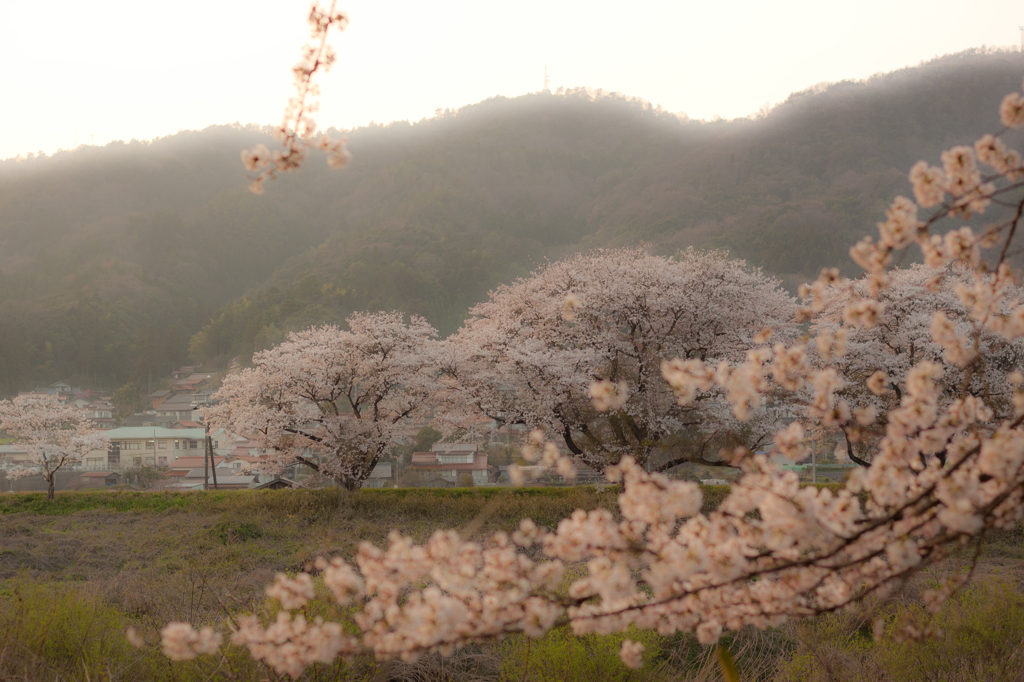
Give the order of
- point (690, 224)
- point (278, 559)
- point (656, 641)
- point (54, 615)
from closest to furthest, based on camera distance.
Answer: point (54, 615), point (656, 641), point (278, 559), point (690, 224)

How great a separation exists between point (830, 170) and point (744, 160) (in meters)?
10.4

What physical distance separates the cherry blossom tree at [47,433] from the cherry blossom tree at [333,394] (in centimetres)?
805

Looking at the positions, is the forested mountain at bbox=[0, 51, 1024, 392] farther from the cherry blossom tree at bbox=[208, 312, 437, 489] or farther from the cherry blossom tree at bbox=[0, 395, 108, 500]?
the cherry blossom tree at bbox=[208, 312, 437, 489]

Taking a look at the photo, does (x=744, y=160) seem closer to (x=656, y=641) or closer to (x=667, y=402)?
(x=667, y=402)

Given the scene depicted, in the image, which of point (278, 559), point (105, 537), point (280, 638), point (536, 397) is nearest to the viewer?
point (280, 638)

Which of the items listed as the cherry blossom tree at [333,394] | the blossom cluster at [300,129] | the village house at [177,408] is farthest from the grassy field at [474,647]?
the village house at [177,408]

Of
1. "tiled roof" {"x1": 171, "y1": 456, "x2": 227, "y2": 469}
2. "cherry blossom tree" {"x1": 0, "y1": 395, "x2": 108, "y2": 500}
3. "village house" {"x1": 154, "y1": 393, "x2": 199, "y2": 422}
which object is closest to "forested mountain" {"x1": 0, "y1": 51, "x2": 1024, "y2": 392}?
"village house" {"x1": 154, "y1": 393, "x2": 199, "y2": 422}

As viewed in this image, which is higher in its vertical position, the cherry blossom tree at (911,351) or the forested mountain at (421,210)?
the forested mountain at (421,210)

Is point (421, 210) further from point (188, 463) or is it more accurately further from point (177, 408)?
point (188, 463)

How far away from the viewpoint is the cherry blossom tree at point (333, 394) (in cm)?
1805

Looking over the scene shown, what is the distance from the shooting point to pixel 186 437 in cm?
5078

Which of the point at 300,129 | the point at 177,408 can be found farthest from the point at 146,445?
the point at 300,129

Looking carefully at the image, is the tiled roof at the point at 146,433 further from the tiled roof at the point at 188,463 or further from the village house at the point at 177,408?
the village house at the point at 177,408

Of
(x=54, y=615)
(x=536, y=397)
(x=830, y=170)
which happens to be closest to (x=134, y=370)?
(x=536, y=397)
